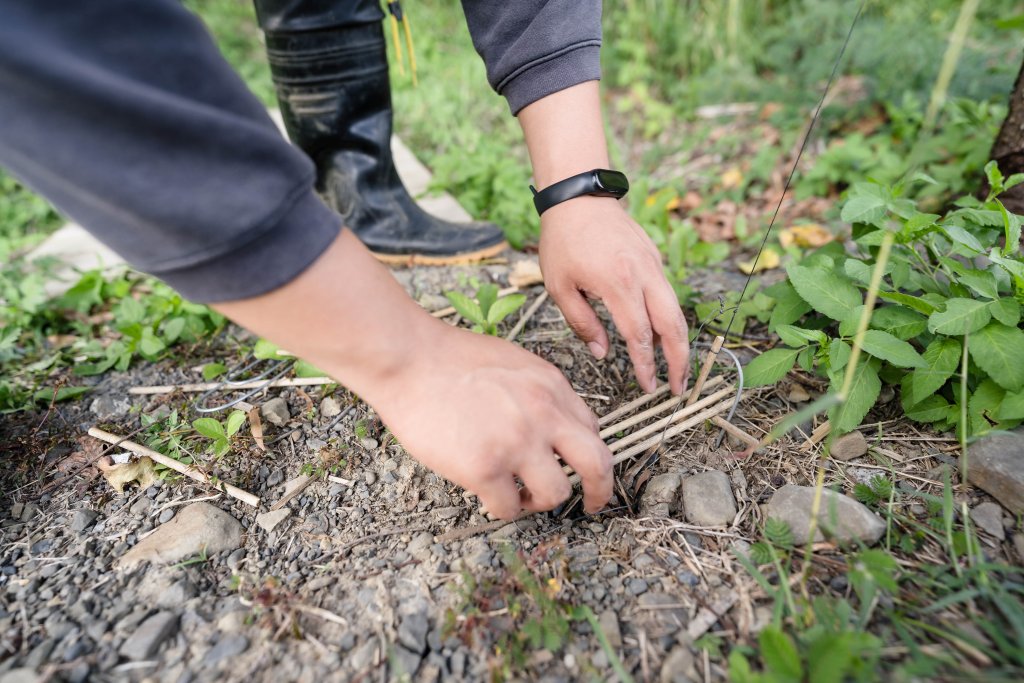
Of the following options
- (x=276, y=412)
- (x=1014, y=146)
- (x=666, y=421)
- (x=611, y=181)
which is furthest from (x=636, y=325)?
(x=1014, y=146)

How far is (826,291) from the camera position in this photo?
1.34 m

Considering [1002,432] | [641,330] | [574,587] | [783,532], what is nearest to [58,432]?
[574,587]

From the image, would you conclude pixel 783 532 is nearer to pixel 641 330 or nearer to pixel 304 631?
pixel 641 330

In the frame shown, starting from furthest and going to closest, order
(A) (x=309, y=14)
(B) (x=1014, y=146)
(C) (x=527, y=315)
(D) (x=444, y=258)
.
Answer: (D) (x=444, y=258) → (A) (x=309, y=14) → (C) (x=527, y=315) → (B) (x=1014, y=146)

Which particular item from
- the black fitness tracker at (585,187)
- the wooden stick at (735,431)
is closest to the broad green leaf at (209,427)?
the black fitness tracker at (585,187)

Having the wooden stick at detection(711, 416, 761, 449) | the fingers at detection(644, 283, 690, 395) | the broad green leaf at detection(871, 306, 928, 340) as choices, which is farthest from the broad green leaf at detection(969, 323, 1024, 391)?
the fingers at detection(644, 283, 690, 395)

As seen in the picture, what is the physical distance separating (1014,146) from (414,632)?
195cm

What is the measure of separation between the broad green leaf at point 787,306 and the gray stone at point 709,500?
457mm

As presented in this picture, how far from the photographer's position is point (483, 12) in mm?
1458

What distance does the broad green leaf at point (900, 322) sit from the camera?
1.29 metres

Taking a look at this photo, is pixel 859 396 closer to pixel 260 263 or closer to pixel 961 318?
pixel 961 318

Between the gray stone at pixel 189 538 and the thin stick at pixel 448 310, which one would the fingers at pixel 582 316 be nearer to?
the thin stick at pixel 448 310

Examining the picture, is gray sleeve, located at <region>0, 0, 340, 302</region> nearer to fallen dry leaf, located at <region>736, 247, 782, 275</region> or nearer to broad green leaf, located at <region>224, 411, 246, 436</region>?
broad green leaf, located at <region>224, 411, 246, 436</region>

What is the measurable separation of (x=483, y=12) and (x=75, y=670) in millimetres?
1537
